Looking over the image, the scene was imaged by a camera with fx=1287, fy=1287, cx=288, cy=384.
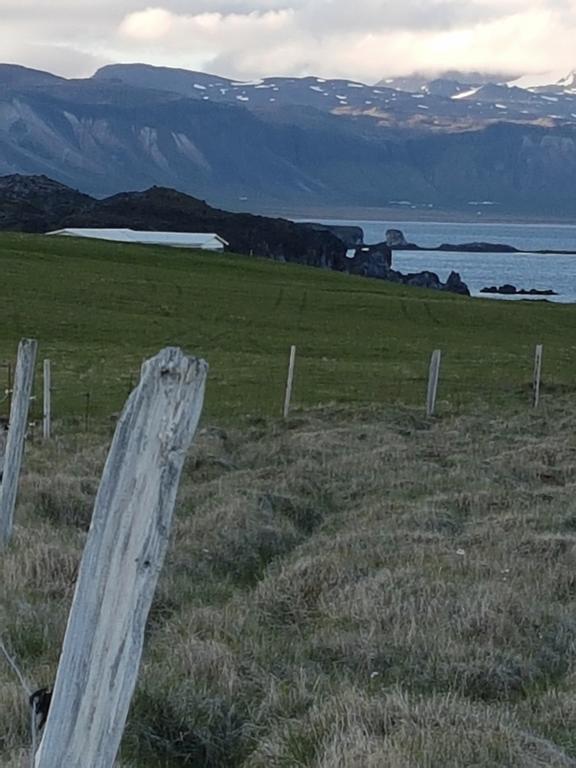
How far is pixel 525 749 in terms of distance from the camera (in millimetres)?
6270

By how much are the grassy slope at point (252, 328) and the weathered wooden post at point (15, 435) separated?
14923 mm

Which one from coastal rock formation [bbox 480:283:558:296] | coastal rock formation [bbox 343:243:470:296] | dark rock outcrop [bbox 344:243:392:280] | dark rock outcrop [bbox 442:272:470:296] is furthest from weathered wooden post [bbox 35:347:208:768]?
dark rock outcrop [bbox 344:243:392:280]

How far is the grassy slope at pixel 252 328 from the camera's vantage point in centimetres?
3309

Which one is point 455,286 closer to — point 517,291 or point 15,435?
point 517,291

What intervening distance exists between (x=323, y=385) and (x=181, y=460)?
2981cm

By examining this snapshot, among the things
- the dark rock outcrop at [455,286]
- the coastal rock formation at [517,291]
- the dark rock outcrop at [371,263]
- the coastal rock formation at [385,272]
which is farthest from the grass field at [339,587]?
the dark rock outcrop at [371,263]

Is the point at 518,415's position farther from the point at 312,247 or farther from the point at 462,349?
the point at 312,247

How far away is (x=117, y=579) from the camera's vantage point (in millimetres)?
4195

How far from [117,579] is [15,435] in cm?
693

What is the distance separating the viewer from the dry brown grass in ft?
21.7

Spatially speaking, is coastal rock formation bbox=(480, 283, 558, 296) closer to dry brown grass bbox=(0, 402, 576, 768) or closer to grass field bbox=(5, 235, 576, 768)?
grass field bbox=(5, 235, 576, 768)

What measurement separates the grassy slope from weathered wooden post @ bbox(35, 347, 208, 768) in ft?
71.6

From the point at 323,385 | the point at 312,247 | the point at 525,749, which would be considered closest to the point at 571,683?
the point at 525,749

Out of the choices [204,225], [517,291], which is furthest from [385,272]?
[204,225]
